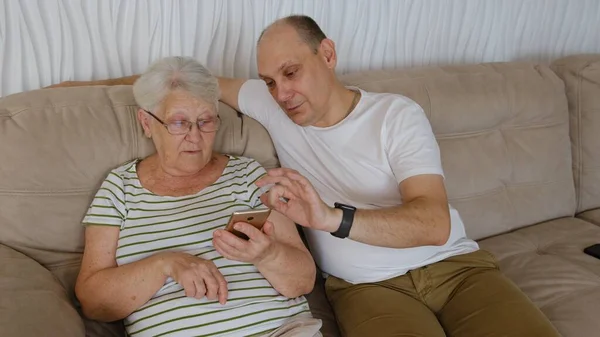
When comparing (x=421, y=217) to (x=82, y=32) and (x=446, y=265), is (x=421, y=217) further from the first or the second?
(x=82, y=32)

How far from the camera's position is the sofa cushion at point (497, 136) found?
2037 mm

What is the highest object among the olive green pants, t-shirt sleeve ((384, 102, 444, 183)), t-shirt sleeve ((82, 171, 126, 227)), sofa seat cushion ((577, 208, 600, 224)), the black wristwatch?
t-shirt sleeve ((384, 102, 444, 183))

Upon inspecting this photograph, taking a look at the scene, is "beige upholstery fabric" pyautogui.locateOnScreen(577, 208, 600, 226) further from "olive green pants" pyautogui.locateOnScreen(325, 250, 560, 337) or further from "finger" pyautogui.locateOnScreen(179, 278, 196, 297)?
"finger" pyautogui.locateOnScreen(179, 278, 196, 297)

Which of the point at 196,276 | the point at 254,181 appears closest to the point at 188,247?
the point at 196,276

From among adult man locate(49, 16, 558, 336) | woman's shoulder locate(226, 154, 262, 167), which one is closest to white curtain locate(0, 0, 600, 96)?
adult man locate(49, 16, 558, 336)

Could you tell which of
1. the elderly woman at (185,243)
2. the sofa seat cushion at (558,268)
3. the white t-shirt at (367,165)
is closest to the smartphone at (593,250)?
the sofa seat cushion at (558,268)

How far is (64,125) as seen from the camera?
1.62 meters

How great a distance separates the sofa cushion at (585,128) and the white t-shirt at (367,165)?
77 cm

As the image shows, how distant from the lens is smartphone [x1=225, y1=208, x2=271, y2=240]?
130cm

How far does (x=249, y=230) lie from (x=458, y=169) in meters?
0.97

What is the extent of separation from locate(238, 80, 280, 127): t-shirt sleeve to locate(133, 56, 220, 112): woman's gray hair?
0.24 m

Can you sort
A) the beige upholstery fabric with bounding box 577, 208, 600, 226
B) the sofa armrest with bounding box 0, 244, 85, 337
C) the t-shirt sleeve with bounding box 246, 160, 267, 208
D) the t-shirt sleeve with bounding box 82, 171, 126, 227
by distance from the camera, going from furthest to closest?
1. the beige upholstery fabric with bounding box 577, 208, 600, 226
2. the t-shirt sleeve with bounding box 246, 160, 267, 208
3. the t-shirt sleeve with bounding box 82, 171, 126, 227
4. the sofa armrest with bounding box 0, 244, 85, 337

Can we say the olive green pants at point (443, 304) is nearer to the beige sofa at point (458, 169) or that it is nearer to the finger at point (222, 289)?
the beige sofa at point (458, 169)

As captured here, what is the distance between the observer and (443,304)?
5.46 feet
